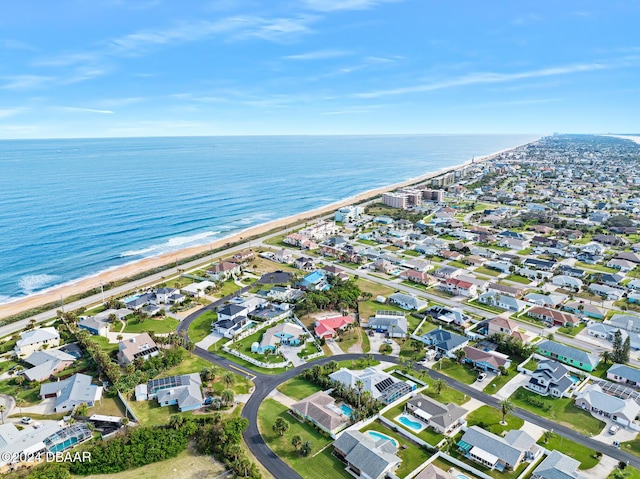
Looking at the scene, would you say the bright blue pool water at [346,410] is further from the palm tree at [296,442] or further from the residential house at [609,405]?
the residential house at [609,405]

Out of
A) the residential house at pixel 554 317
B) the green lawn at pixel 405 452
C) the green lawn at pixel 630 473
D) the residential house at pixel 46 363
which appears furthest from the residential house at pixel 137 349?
the residential house at pixel 554 317

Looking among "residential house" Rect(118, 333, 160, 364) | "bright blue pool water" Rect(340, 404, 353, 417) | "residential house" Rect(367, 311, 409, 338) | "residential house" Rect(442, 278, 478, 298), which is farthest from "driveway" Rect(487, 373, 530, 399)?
"residential house" Rect(118, 333, 160, 364)

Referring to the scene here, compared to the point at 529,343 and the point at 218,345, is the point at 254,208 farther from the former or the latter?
the point at 529,343

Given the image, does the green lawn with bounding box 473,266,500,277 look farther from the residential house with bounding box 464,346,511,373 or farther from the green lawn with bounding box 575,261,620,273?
the residential house with bounding box 464,346,511,373

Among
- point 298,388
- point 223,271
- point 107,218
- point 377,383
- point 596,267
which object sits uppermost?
point 107,218

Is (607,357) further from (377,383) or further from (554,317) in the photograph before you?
(377,383)

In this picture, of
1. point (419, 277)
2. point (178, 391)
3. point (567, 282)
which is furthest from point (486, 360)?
point (567, 282)

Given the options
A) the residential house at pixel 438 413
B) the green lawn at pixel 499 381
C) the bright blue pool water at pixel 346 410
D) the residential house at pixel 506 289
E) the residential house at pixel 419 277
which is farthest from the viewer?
the residential house at pixel 419 277
